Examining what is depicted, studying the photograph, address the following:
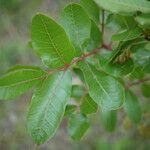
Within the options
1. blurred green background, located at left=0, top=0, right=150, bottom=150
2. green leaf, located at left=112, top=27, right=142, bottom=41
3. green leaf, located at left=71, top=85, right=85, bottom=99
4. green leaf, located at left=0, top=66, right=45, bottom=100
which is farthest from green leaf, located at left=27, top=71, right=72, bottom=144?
blurred green background, located at left=0, top=0, right=150, bottom=150

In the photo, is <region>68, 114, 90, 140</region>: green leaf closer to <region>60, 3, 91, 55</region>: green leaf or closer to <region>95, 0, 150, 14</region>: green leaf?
<region>60, 3, 91, 55</region>: green leaf

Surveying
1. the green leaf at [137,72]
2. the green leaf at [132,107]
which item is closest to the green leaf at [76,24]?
the green leaf at [137,72]

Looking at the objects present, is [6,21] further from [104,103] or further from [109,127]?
[104,103]

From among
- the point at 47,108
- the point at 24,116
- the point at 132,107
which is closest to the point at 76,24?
the point at 47,108

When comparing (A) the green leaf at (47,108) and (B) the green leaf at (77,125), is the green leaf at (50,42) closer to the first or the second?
(A) the green leaf at (47,108)

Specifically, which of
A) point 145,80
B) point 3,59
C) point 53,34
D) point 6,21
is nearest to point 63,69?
point 53,34
